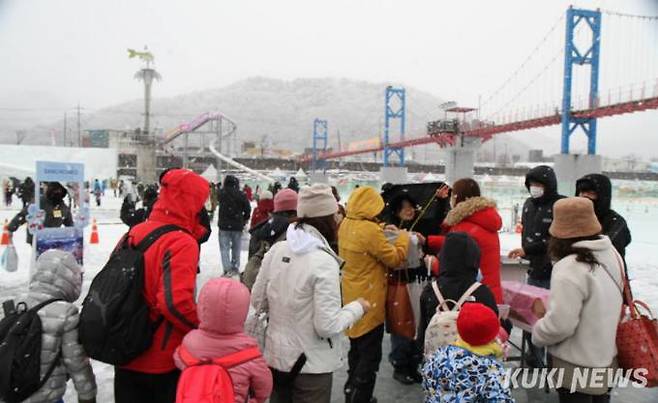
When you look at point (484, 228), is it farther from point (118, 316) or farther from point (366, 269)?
point (118, 316)

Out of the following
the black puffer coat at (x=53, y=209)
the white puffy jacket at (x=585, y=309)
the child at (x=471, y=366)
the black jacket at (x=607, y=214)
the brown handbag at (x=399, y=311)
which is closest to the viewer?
the child at (x=471, y=366)

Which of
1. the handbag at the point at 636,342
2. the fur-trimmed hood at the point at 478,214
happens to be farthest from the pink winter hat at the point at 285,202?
the handbag at the point at 636,342

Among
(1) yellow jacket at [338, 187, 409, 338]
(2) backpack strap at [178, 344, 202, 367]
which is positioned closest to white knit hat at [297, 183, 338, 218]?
(1) yellow jacket at [338, 187, 409, 338]

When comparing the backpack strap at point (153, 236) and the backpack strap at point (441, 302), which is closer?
the backpack strap at point (153, 236)

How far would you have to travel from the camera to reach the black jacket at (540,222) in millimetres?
3883

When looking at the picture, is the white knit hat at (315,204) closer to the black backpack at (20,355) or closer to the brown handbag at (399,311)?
the brown handbag at (399,311)

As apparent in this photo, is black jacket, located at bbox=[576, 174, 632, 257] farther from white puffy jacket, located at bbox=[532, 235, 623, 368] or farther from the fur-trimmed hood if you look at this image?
white puffy jacket, located at bbox=[532, 235, 623, 368]

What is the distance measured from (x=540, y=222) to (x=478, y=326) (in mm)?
2246

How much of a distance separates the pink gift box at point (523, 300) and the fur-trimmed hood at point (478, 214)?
0.50 meters

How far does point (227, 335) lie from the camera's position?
1.88 meters

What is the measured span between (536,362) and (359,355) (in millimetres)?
1701

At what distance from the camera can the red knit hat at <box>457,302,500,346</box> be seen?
1979 millimetres

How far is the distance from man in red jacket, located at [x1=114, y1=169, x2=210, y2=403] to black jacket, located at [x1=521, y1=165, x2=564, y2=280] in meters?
2.75

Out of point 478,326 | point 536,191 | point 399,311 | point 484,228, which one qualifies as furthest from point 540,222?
point 478,326
